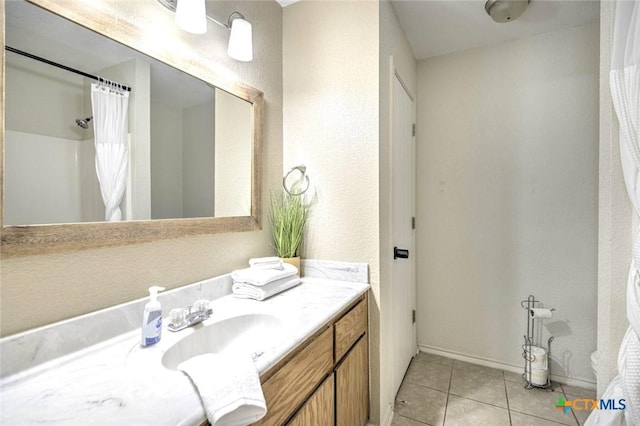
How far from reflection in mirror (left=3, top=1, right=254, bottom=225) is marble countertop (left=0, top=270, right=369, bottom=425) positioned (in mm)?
385

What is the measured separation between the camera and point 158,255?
1028mm

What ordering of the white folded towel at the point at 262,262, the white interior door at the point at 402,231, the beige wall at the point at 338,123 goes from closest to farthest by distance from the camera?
the white folded towel at the point at 262,262
the beige wall at the point at 338,123
the white interior door at the point at 402,231

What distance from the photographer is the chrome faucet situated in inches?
36.7

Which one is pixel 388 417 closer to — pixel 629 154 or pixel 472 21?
pixel 629 154

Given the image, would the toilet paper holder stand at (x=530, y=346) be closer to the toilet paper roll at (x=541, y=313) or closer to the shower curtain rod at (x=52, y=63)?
the toilet paper roll at (x=541, y=313)

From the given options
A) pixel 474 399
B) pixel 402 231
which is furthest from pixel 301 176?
pixel 474 399

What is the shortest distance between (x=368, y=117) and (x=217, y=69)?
767 millimetres

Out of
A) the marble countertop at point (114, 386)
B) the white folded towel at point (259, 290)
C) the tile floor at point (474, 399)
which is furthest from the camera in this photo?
the tile floor at point (474, 399)

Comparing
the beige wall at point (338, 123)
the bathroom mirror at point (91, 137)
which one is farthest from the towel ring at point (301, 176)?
the bathroom mirror at point (91, 137)

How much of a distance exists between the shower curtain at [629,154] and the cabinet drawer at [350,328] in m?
1.05

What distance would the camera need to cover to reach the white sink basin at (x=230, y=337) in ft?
2.85

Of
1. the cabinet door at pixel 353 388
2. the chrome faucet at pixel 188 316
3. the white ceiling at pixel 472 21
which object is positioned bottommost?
the cabinet door at pixel 353 388

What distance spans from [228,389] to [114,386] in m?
0.27

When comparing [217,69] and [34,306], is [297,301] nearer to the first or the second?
[34,306]
